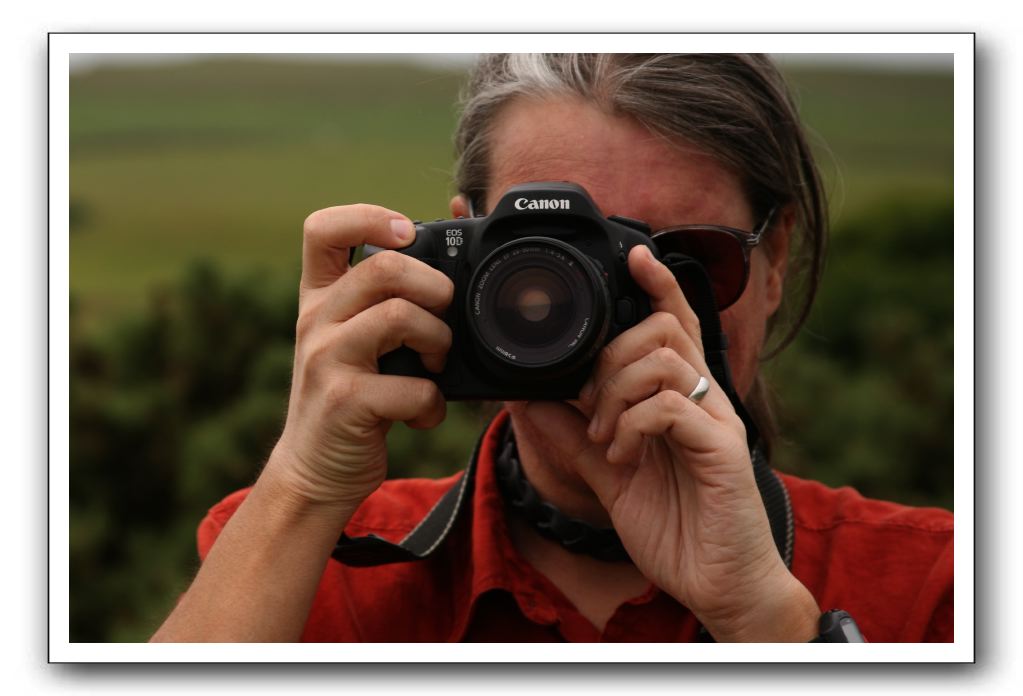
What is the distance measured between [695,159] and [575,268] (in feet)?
0.97

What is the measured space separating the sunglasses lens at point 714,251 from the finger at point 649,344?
12cm

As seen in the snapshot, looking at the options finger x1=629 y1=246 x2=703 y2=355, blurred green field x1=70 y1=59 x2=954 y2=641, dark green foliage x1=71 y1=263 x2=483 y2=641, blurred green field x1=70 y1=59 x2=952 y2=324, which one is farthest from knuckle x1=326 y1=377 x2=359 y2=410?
dark green foliage x1=71 y1=263 x2=483 y2=641

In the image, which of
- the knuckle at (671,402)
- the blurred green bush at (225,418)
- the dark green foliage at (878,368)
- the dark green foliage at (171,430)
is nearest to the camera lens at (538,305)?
the knuckle at (671,402)

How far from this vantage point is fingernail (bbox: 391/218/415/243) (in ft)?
4.87

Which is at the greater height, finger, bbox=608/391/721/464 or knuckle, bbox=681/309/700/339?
knuckle, bbox=681/309/700/339

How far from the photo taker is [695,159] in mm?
1619

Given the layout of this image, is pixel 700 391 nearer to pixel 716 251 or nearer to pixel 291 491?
pixel 716 251

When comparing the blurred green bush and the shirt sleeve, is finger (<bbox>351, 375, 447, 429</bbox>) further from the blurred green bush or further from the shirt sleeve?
the blurred green bush

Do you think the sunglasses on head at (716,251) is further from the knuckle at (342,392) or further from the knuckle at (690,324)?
the knuckle at (342,392)

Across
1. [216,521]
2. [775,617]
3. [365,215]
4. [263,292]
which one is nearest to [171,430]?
[263,292]

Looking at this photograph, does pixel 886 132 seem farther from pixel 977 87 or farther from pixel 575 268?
pixel 575 268

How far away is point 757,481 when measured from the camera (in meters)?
1.71

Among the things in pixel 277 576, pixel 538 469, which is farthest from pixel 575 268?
pixel 277 576

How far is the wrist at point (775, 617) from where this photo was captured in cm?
147
